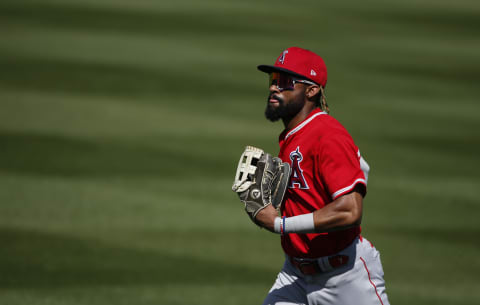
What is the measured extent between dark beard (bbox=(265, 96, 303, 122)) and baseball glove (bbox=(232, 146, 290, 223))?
354 mm

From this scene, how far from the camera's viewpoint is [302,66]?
493 centimetres

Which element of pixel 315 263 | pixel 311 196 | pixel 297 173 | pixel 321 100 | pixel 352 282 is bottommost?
pixel 352 282

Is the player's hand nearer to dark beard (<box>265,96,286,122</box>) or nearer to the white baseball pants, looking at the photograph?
the white baseball pants

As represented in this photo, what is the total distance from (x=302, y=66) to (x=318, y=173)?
0.82 metres

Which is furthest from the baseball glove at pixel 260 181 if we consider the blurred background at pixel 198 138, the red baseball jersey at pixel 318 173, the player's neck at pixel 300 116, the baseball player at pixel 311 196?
the blurred background at pixel 198 138

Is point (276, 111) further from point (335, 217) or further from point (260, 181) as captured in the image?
point (335, 217)

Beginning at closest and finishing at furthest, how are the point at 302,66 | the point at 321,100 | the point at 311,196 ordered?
1. the point at 311,196
2. the point at 302,66
3. the point at 321,100

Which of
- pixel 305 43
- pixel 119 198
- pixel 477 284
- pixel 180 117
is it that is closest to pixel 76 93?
pixel 180 117

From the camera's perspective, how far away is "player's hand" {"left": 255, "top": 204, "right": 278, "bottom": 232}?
4613mm

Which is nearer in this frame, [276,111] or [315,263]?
[315,263]

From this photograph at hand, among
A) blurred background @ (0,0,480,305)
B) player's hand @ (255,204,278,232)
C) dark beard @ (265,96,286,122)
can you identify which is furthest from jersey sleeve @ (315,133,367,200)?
blurred background @ (0,0,480,305)

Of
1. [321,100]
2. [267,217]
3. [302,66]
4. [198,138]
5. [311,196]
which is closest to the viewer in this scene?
[267,217]

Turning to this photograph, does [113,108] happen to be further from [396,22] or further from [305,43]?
[396,22]

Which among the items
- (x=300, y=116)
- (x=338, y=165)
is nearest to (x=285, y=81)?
(x=300, y=116)
